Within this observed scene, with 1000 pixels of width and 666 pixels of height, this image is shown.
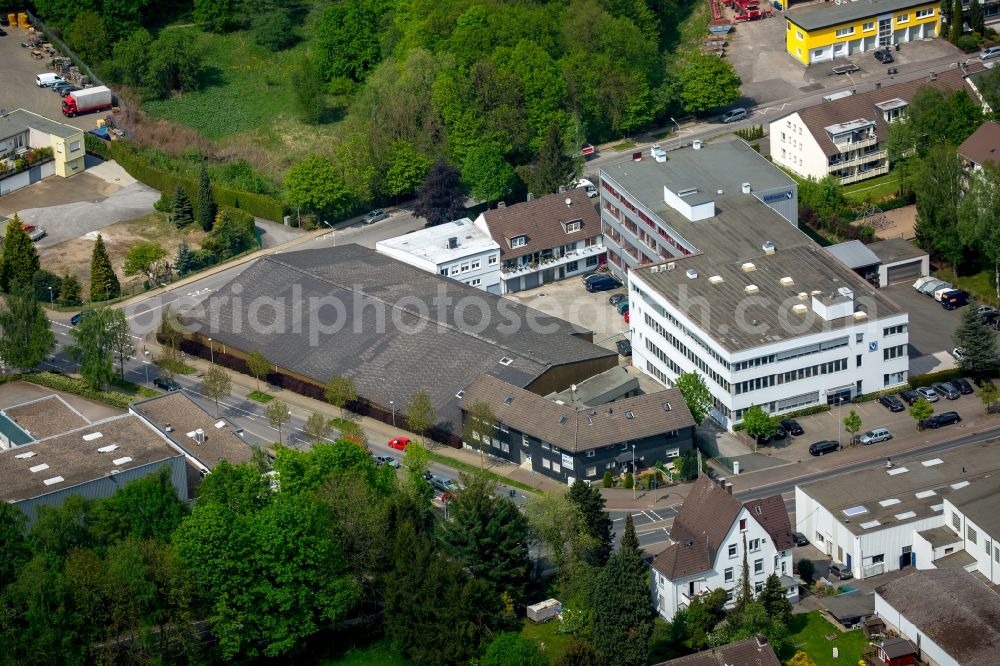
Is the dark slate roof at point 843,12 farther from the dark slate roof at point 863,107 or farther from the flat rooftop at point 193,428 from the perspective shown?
the flat rooftop at point 193,428

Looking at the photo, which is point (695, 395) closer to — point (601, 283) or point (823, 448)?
point (823, 448)

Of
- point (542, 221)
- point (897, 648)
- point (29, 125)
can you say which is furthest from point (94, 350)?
point (897, 648)

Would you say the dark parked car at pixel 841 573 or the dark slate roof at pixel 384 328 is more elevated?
the dark slate roof at pixel 384 328

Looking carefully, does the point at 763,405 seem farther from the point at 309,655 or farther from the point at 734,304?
the point at 309,655

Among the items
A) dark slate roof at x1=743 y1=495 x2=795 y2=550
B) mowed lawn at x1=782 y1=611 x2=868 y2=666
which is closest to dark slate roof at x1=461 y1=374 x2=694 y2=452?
dark slate roof at x1=743 y1=495 x2=795 y2=550

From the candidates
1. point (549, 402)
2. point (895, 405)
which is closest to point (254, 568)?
point (549, 402)

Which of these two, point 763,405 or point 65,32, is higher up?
point 65,32

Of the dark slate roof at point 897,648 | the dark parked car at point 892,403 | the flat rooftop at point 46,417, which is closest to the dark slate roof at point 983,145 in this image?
the dark parked car at point 892,403
